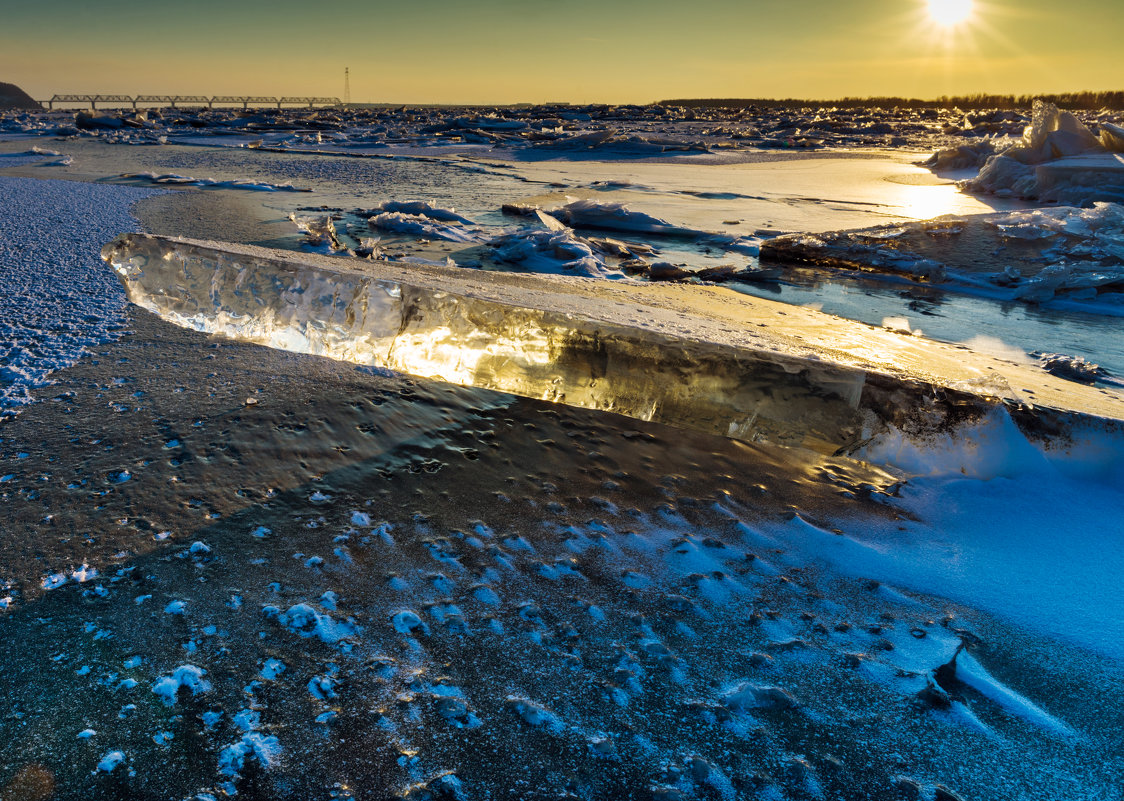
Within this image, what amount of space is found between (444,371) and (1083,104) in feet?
145

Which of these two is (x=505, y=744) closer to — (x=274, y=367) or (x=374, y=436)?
(x=374, y=436)

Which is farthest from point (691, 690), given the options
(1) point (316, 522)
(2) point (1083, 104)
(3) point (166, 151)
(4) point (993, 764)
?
(2) point (1083, 104)

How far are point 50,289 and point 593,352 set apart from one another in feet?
7.60

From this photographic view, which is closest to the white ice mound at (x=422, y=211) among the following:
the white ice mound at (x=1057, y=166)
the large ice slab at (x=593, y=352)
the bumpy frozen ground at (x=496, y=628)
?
the large ice slab at (x=593, y=352)

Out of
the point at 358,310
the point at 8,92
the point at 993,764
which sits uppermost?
the point at 8,92

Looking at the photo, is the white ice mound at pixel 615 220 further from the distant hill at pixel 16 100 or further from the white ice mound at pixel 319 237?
the distant hill at pixel 16 100

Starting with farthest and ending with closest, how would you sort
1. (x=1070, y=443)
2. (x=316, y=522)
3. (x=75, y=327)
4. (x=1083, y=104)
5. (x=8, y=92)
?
(x=8, y=92) < (x=1083, y=104) < (x=75, y=327) < (x=1070, y=443) < (x=316, y=522)

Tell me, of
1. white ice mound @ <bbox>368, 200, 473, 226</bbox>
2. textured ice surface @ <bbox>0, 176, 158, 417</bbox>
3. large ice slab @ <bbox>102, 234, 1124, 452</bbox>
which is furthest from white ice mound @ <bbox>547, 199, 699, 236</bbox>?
textured ice surface @ <bbox>0, 176, 158, 417</bbox>

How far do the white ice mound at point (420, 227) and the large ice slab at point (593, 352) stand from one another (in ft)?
7.30

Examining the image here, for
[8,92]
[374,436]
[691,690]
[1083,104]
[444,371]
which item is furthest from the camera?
[8,92]

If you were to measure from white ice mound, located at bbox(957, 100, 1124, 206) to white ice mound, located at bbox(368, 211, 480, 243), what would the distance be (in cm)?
580

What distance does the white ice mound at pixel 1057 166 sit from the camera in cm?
602

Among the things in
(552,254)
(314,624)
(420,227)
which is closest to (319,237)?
(420,227)

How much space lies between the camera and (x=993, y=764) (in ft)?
2.78
